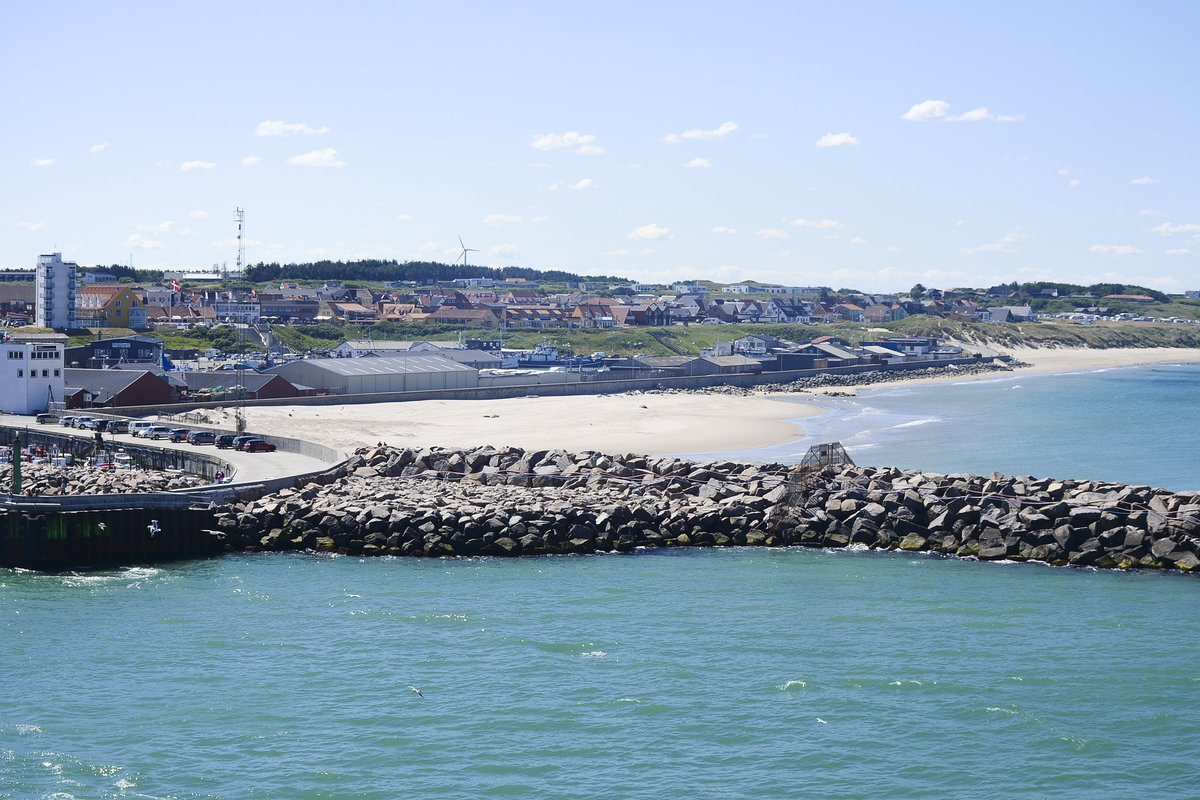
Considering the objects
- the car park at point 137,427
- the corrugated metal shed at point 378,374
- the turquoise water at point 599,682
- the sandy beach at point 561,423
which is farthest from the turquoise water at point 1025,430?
the car park at point 137,427

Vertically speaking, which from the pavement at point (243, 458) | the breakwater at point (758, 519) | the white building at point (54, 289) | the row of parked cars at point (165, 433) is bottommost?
the breakwater at point (758, 519)

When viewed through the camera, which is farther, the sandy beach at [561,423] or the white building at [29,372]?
the white building at [29,372]

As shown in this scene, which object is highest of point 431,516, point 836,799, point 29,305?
point 29,305

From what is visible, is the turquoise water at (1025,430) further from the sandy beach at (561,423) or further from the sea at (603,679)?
the sea at (603,679)

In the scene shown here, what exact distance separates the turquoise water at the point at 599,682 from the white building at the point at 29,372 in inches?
1260

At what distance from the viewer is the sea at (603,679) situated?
2117 centimetres

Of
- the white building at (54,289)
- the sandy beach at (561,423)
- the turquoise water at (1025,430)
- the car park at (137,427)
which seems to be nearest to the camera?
the car park at (137,427)

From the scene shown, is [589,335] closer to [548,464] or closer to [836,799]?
[548,464]

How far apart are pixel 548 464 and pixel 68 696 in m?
24.5

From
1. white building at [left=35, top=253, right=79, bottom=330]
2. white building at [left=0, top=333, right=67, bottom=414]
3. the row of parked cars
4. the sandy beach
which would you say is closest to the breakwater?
the row of parked cars

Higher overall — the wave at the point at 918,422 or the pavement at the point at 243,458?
the wave at the point at 918,422

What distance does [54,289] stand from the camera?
372ft

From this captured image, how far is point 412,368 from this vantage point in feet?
295

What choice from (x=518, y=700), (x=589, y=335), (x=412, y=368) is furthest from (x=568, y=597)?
(x=589, y=335)
